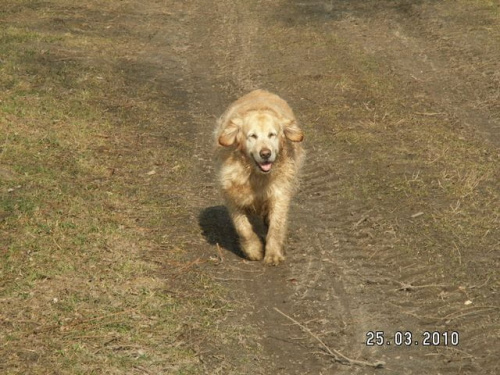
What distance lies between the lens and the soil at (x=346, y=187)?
279 inches

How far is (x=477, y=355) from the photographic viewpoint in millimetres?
6816

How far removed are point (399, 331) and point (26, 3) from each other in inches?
638

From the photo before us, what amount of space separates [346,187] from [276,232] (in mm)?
2221

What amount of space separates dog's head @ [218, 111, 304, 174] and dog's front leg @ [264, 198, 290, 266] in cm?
48

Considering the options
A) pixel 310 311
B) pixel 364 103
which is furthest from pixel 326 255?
pixel 364 103

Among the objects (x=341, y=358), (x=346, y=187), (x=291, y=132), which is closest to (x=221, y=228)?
(x=291, y=132)

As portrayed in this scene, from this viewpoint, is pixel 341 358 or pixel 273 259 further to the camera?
pixel 273 259

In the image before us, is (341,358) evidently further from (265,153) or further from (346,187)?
(346,187)

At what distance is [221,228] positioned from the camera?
31.4ft

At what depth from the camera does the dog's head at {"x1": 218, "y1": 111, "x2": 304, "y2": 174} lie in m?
8.38

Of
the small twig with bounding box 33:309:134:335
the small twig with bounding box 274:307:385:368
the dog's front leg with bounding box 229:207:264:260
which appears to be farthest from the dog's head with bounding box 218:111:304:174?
the small twig with bounding box 33:309:134:335

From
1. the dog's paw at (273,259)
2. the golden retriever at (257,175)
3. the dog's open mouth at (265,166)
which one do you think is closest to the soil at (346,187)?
the dog's paw at (273,259)

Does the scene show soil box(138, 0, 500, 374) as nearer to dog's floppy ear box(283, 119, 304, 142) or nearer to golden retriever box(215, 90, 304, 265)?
golden retriever box(215, 90, 304, 265)

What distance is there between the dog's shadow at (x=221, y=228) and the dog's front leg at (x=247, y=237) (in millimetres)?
171
